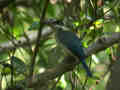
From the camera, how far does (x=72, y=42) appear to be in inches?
72.7

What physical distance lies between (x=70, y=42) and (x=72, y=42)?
0.03m

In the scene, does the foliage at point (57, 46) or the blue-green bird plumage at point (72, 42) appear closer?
the foliage at point (57, 46)

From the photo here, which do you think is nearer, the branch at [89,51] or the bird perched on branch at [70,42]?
the branch at [89,51]

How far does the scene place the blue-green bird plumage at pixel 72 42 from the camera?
1.68 meters

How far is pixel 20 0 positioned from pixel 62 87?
230 cm

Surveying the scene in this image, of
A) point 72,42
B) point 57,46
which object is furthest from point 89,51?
point 57,46

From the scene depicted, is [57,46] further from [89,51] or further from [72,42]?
[89,51]

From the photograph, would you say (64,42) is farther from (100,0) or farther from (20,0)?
(20,0)

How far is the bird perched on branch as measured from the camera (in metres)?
1.67

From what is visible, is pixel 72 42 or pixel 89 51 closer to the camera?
pixel 89 51

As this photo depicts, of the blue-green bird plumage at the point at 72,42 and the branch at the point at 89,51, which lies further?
the blue-green bird plumage at the point at 72,42

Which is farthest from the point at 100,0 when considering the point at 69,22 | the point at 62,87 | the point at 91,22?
the point at 62,87

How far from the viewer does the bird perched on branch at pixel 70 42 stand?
1.67 metres

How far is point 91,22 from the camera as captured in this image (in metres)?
1.86
